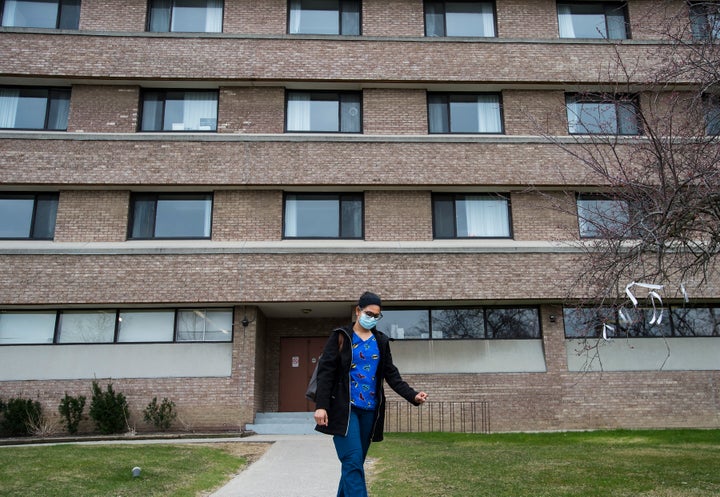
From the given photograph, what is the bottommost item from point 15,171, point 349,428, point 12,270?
point 349,428

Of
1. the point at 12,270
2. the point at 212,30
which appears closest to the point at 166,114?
the point at 212,30

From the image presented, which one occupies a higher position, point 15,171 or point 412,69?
point 412,69

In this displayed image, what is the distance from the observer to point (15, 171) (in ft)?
59.2

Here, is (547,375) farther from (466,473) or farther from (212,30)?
(212,30)

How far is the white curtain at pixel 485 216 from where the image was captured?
19.0m

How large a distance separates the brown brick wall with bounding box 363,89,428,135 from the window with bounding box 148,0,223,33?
5.34 m

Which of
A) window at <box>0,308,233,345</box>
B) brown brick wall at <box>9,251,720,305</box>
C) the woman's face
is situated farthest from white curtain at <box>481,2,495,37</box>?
the woman's face

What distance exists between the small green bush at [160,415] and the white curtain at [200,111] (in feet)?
26.5

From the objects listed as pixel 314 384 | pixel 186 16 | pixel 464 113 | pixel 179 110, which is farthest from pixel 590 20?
pixel 314 384

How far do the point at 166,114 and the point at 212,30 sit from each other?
304cm

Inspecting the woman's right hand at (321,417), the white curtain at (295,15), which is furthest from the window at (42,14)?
the woman's right hand at (321,417)

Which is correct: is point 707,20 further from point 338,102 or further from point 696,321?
point 696,321

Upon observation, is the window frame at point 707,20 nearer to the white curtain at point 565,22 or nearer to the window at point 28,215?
the white curtain at point 565,22

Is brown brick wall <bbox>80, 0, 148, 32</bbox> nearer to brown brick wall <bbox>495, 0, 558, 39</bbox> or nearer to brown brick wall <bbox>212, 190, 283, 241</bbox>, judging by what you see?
brown brick wall <bbox>212, 190, 283, 241</bbox>
